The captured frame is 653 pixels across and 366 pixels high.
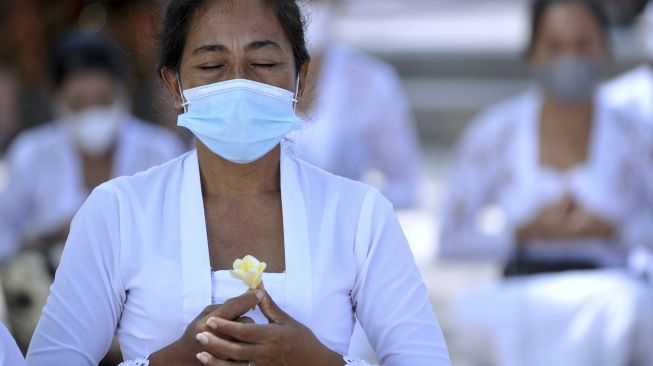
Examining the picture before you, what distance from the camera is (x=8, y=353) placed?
3168 mm

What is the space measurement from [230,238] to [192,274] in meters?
0.17

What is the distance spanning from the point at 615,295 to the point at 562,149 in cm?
81

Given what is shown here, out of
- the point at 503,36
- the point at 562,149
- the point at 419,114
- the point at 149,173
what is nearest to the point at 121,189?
the point at 149,173

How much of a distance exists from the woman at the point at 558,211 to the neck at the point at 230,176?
2.16 meters

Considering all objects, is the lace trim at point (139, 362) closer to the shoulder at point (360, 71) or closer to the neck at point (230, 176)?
the neck at point (230, 176)

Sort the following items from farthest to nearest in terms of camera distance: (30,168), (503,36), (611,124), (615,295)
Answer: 1. (503,36)
2. (30,168)
3. (611,124)
4. (615,295)

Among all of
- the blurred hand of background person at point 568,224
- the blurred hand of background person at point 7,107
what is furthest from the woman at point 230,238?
the blurred hand of background person at point 7,107

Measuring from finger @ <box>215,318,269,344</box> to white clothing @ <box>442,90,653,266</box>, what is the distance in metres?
2.82

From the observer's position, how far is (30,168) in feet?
21.3

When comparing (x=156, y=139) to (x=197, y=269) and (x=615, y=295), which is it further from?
(x=197, y=269)

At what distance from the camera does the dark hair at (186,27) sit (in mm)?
3381

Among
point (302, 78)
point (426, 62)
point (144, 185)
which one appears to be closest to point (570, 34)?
point (302, 78)

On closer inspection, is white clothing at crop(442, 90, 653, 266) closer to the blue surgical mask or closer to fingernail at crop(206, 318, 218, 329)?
the blue surgical mask

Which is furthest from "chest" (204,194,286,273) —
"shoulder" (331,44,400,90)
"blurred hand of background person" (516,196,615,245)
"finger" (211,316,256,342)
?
"shoulder" (331,44,400,90)
